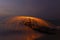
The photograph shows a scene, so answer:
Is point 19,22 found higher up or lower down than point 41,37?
higher up

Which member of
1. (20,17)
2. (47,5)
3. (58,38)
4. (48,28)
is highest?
(47,5)

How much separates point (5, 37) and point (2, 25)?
0.42 ft

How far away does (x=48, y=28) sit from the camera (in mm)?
753

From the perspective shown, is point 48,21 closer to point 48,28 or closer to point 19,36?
point 48,28

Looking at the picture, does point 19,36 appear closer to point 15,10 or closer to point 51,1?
point 15,10

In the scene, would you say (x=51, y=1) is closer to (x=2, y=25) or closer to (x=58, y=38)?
(x=58, y=38)

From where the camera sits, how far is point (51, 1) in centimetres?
76

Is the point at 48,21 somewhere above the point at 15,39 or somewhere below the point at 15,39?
above

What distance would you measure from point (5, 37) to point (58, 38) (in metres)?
0.54

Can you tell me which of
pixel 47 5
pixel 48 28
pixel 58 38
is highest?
pixel 47 5

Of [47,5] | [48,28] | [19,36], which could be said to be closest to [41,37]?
[48,28]

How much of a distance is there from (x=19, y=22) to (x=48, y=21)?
0.28m

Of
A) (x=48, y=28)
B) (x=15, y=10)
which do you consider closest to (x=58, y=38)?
(x=48, y=28)

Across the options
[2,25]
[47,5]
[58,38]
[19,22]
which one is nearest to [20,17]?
[19,22]
